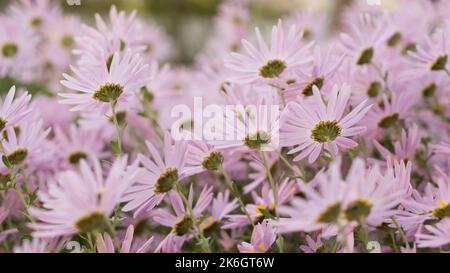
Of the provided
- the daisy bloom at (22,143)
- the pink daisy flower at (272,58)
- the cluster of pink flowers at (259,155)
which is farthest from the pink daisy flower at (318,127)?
the daisy bloom at (22,143)

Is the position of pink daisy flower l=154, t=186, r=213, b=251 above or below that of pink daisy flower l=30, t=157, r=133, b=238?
above

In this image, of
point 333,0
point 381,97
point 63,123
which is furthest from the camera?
point 333,0

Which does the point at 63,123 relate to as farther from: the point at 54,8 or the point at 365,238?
the point at 365,238

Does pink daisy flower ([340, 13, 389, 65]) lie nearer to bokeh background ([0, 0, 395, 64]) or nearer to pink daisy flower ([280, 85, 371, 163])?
pink daisy flower ([280, 85, 371, 163])

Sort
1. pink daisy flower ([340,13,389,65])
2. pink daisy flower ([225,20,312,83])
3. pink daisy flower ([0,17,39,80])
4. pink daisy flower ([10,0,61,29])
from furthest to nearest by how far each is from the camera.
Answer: pink daisy flower ([10,0,61,29])
pink daisy flower ([0,17,39,80])
pink daisy flower ([340,13,389,65])
pink daisy flower ([225,20,312,83])

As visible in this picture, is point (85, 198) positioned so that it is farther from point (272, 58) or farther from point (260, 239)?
point (272, 58)

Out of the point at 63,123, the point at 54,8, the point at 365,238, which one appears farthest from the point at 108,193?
the point at 54,8

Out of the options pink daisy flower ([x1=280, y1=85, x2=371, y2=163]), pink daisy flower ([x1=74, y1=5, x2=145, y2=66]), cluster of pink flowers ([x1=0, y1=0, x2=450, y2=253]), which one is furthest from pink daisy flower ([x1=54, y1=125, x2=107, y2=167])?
pink daisy flower ([x1=280, y1=85, x2=371, y2=163])
